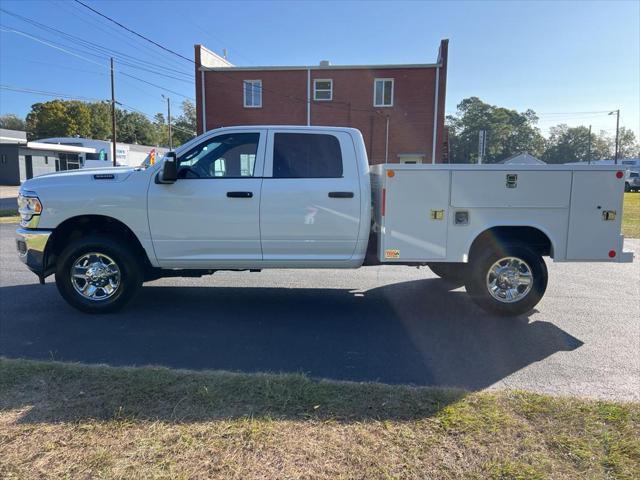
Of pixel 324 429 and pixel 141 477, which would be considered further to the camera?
pixel 324 429

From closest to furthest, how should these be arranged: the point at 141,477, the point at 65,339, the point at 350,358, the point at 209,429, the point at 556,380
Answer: the point at 141,477 → the point at 209,429 → the point at 556,380 → the point at 350,358 → the point at 65,339

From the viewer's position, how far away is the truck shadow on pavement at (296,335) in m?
4.38

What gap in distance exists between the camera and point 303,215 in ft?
18.5

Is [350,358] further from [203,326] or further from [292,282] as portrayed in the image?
[292,282]

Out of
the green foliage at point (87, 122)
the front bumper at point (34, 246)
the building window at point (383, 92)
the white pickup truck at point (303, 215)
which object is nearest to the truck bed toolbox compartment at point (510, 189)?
the white pickup truck at point (303, 215)

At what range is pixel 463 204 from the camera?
5520 mm

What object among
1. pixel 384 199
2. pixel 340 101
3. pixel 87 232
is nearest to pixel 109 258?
pixel 87 232

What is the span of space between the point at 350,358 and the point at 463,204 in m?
2.24

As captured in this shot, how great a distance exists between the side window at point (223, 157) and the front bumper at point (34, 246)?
5.81 feet

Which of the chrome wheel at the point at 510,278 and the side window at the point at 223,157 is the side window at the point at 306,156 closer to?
the side window at the point at 223,157

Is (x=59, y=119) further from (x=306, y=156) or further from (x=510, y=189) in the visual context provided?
(x=510, y=189)

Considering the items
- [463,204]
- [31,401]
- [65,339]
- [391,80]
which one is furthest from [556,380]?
[391,80]

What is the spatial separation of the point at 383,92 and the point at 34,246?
26.0 meters

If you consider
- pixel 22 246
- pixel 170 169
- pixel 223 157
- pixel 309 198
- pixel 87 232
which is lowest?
pixel 22 246
